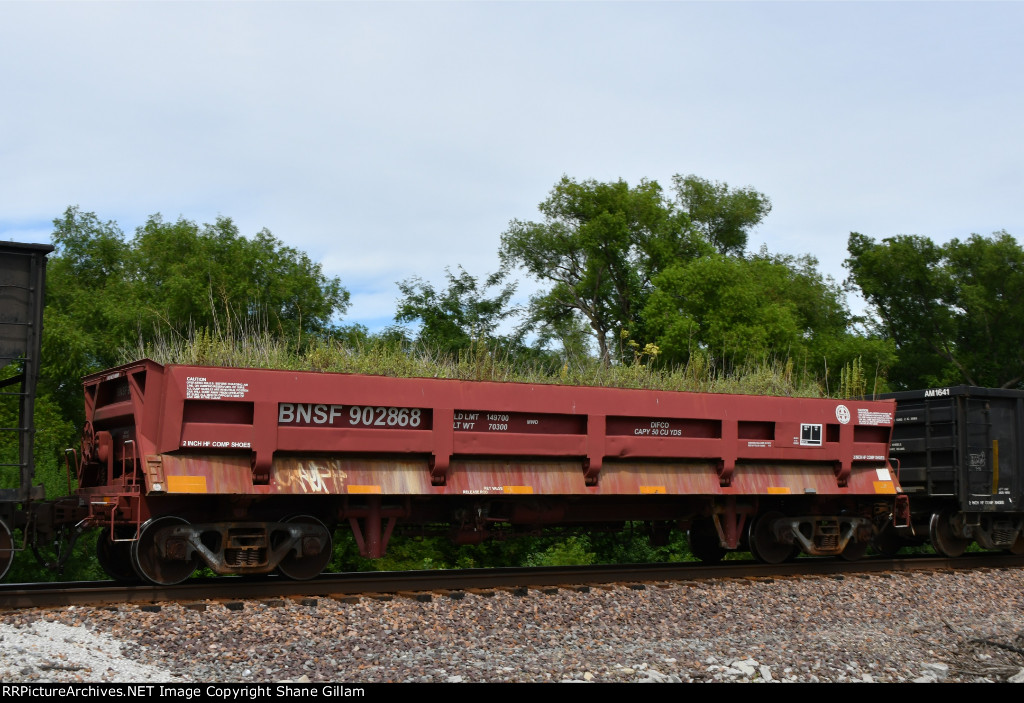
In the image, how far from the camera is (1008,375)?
48250mm

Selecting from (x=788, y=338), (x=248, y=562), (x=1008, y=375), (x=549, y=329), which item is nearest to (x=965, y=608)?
(x=248, y=562)

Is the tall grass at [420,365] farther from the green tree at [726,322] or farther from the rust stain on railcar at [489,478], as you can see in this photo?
the green tree at [726,322]

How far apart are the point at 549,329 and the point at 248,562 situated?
1599 inches

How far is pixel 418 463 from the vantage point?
1012 cm

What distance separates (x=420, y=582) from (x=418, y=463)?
127 centimetres

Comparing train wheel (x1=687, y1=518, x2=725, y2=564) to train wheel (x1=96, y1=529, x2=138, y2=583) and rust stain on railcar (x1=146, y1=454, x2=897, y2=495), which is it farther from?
train wheel (x1=96, y1=529, x2=138, y2=583)

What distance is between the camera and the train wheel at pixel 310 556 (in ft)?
32.0

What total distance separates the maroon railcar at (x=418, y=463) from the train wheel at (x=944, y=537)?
7.41ft

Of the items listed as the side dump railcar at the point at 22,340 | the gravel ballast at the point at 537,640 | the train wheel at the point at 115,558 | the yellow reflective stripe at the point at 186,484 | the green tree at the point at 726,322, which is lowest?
the gravel ballast at the point at 537,640

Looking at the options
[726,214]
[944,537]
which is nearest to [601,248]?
[726,214]

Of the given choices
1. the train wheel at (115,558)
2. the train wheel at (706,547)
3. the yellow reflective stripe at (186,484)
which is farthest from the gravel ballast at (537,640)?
the train wheel at (706,547)

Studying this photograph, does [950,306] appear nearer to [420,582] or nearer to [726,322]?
[726,322]

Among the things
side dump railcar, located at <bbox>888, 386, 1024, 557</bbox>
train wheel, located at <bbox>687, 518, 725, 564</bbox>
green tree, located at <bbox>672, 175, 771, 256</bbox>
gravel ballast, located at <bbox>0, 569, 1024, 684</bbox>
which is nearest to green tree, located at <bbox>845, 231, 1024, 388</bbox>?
green tree, located at <bbox>672, 175, 771, 256</bbox>

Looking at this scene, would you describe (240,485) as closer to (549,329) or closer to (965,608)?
(965,608)
